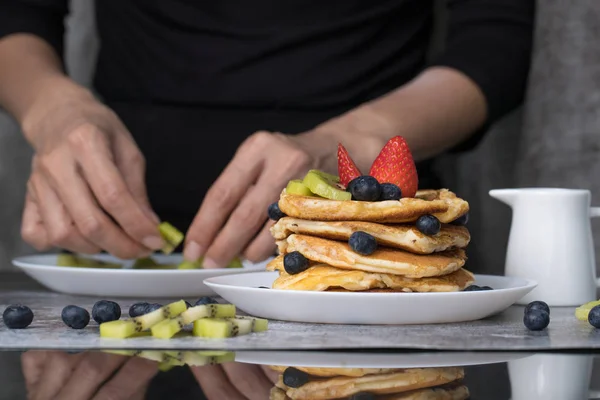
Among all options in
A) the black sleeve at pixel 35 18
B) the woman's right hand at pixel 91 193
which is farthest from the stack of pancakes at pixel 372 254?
the black sleeve at pixel 35 18

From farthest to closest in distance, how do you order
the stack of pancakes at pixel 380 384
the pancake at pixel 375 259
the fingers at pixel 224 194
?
the fingers at pixel 224 194, the pancake at pixel 375 259, the stack of pancakes at pixel 380 384

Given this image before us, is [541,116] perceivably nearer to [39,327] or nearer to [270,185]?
[270,185]

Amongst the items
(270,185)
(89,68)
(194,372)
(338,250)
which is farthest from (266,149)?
(89,68)

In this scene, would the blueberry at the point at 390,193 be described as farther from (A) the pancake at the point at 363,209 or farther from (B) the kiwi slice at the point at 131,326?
(B) the kiwi slice at the point at 131,326

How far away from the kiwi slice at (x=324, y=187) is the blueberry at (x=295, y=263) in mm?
84

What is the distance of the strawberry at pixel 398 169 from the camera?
47.8 inches

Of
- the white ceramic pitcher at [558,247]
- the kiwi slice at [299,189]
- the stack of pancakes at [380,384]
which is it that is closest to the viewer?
the stack of pancakes at [380,384]

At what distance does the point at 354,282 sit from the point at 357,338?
0.44 ft

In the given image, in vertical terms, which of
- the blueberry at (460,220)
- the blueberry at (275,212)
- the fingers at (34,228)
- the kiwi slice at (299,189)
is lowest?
the fingers at (34,228)

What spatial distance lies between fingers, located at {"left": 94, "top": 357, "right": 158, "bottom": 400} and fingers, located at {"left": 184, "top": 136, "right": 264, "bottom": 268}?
67 cm

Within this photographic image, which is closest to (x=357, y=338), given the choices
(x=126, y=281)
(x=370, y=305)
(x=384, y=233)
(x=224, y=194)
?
(x=370, y=305)

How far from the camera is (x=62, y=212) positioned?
1.65 m

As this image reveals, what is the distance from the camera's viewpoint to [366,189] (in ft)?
3.75

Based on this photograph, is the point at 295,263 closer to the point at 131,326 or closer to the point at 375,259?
the point at 375,259
